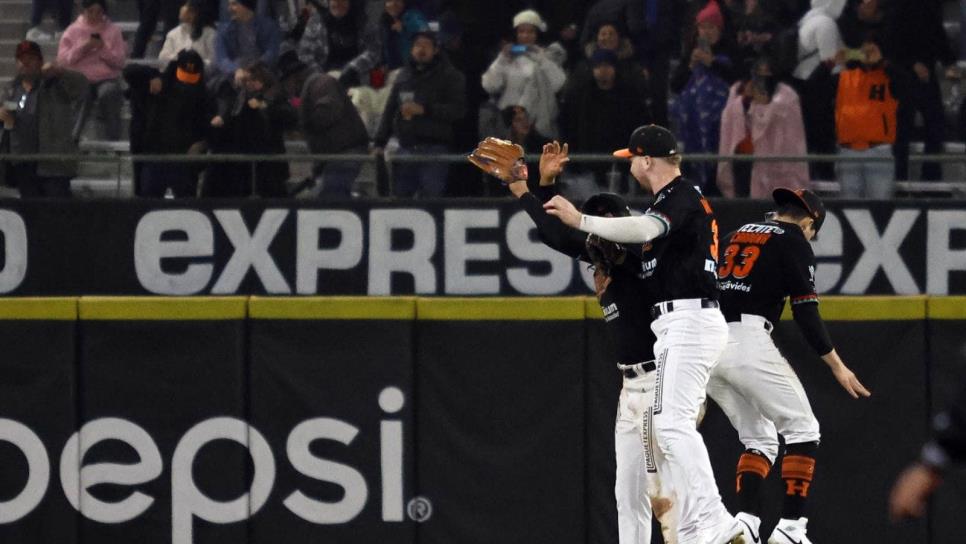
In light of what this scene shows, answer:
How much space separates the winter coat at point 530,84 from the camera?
13.7 meters

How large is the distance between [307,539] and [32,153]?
5.01 metres

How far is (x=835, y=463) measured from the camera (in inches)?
401

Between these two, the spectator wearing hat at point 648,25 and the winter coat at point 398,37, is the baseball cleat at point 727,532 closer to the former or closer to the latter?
the spectator wearing hat at point 648,25

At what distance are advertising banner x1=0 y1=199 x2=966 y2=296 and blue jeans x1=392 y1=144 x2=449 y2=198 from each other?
2.26 ft

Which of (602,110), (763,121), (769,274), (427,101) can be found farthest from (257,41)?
(769,274)

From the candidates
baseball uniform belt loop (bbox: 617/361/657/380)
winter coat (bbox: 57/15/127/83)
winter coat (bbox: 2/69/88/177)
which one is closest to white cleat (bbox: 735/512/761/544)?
baseball uniform belt loop (bbox: 617/361/657/380)

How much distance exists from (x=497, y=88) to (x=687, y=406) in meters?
6.18

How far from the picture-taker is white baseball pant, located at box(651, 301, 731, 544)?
814 cm

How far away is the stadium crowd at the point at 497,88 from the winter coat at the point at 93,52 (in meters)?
0.02

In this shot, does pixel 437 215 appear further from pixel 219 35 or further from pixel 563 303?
pixel 219 35

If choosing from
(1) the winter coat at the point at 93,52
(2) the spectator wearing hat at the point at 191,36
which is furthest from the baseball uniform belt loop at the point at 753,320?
(1) the winter coat at the point at 93,52

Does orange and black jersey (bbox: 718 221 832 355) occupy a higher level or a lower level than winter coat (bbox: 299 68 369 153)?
lower

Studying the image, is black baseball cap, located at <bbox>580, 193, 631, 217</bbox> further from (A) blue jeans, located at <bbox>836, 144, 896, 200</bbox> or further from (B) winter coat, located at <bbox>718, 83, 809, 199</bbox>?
(B) winter coat, located at <bbox>718, 83, 809, 199</bbox>

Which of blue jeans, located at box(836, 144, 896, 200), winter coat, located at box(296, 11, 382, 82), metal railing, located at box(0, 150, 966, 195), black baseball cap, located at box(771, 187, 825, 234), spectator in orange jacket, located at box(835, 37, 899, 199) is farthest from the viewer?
winter coat, located at box(296, 11, 382, 82)
